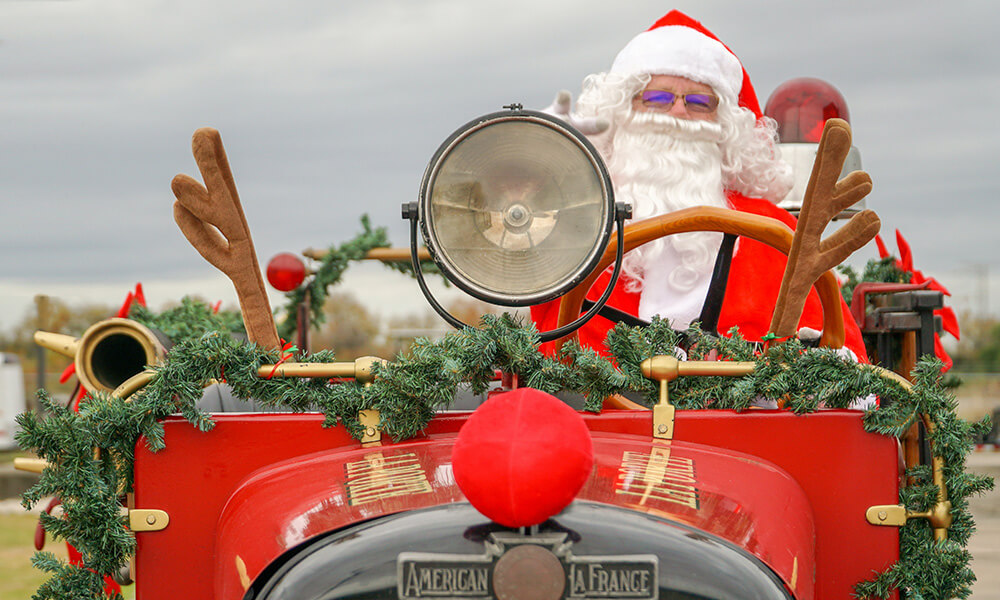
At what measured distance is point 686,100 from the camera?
3365 millimetres

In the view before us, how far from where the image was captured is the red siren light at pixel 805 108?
13.4 feet

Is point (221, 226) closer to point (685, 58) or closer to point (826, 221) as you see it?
point (826, 221)

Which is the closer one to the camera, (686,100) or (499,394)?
(499,394)

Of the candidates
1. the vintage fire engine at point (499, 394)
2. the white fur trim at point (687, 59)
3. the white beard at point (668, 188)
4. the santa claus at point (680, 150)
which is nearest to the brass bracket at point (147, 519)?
the vintage fire engine at point (499, 394)

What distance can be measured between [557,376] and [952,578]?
0.82 meters

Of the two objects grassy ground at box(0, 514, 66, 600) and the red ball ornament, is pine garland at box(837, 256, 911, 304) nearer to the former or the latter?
the red ball ornament

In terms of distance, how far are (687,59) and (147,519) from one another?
2.43 m

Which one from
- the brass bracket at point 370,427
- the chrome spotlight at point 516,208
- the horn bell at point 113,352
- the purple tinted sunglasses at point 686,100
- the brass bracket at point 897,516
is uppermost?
the purple tinted sunglasses at point 686,100

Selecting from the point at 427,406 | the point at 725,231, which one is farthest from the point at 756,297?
the point at 427,406

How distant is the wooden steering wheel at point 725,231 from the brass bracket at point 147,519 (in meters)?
0.84

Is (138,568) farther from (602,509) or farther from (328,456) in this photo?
(602,509)

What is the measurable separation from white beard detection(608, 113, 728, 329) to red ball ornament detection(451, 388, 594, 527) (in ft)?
6.12

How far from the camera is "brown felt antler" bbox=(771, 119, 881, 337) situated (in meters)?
1.80

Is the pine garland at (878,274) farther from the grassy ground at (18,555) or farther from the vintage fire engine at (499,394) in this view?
the grassy ground at (18,555)
